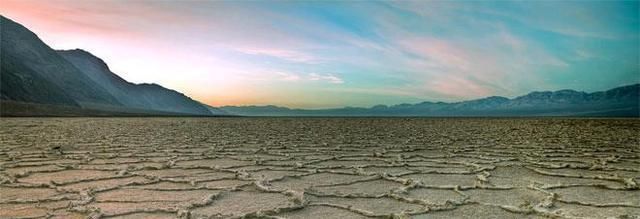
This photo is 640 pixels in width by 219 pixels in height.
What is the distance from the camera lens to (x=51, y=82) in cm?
5719

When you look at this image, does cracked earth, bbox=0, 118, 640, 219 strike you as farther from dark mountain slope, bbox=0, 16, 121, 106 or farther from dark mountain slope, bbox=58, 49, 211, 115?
dark mountain slope, bbox=58, 49, 211, 115

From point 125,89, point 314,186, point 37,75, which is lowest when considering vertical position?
point 314,186

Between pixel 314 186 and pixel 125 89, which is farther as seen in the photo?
pixel 125 89

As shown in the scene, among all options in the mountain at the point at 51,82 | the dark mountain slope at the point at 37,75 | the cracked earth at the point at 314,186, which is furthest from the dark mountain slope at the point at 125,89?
the cracked earth at the point at 314,186

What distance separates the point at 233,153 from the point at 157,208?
12.3 ft

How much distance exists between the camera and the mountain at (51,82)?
43.1m

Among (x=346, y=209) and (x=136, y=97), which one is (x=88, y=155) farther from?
(x=136, y=97)

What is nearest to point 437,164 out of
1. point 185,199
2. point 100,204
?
point 185,199

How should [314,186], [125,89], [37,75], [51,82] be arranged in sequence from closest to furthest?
[314,186], [37,75], [51,82], [125,89]

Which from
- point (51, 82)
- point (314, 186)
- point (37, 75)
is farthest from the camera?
point (51, 82)

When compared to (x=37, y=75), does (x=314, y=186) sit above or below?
below

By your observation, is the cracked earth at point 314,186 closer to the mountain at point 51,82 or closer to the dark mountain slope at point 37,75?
the mountain at point 51,82

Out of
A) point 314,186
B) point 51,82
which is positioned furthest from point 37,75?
point 314,186

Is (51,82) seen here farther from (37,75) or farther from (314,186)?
(314,186)
